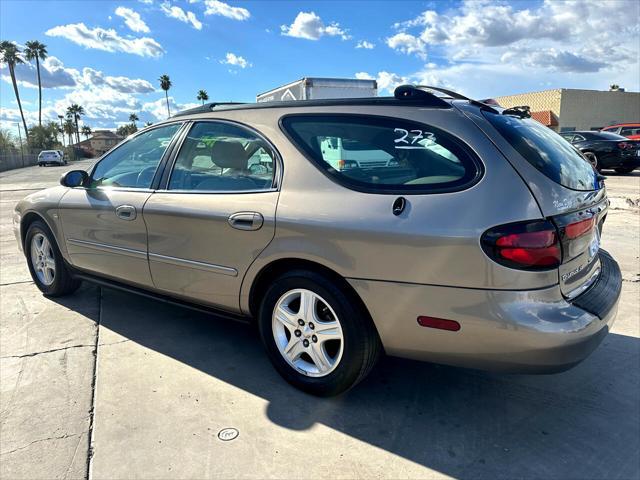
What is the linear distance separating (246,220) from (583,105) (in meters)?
48.3

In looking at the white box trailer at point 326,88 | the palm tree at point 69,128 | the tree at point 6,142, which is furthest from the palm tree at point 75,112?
the white box trailer at point 326,88

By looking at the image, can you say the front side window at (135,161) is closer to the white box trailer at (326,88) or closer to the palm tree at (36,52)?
the white box trailer at (326,88)

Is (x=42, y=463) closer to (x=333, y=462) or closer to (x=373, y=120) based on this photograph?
(x=333, y=462)

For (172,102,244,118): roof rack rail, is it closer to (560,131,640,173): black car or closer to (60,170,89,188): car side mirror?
(60,170,89,188): car side mirror

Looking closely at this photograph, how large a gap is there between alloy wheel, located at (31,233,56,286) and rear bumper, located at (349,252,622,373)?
3298mm

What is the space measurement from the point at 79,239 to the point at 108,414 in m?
1.80

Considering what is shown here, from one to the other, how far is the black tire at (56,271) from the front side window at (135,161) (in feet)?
2.63

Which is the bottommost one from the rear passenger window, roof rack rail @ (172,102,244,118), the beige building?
the rear passenger window

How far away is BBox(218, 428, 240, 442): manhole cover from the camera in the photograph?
243cm

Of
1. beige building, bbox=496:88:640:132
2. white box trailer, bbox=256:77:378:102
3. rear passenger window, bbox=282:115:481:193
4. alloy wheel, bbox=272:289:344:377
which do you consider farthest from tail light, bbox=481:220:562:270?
beige building, bbox=496:88:640:132

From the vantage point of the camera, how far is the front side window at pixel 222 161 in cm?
289

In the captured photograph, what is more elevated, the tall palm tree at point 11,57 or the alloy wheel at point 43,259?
the tall palm tree at point 11,57

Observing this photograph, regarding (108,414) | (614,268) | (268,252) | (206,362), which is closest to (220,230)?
(268,252)

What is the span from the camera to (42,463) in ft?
7.42
